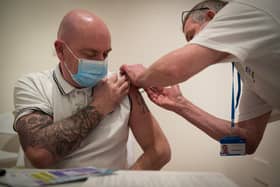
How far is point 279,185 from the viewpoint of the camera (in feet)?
5.65

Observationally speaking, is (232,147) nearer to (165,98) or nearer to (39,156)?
(165,98)

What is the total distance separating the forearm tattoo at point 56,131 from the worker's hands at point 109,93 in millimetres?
51

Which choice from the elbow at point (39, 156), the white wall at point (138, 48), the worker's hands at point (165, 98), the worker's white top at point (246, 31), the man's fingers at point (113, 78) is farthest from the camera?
the white wall at point (138, 48)

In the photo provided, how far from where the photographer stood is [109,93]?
4.16 feet

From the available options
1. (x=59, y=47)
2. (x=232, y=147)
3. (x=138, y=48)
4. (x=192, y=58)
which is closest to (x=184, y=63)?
(x=192, y=58)

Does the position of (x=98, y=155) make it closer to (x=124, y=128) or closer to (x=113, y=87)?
(x=124, y=128)

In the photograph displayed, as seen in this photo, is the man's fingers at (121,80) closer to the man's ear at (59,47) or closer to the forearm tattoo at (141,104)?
the forearm tattoo at (141,104)

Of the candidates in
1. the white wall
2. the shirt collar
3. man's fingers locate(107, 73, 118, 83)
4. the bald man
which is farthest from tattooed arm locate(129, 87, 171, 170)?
the white wall

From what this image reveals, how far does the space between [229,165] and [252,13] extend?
6.26ft

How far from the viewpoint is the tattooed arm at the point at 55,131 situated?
3.61 feet

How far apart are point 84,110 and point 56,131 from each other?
159 millimetres

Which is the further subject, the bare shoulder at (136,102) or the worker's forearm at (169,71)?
the bare shoulder at (136,102)

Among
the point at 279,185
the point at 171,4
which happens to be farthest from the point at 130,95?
the point at 171,4

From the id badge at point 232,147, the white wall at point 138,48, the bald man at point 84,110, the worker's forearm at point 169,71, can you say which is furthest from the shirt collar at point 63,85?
the white wall at point 138,48
